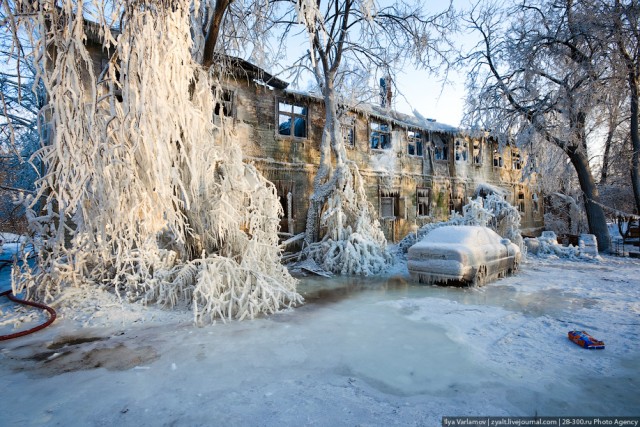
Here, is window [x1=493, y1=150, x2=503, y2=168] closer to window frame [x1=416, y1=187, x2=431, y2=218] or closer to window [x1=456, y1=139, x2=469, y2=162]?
window [x1=456, y1=139, x2=469, y2=162]

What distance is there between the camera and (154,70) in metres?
3.74


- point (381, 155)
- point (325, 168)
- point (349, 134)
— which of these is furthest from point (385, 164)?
point (325, 168)

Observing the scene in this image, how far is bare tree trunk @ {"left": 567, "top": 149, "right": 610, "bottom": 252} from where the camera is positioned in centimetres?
1543

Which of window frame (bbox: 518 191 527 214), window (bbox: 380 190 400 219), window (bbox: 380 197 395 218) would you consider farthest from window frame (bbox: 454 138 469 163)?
window frame (bbox: 518 191 527 214)

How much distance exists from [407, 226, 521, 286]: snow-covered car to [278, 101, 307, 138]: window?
27.5ft

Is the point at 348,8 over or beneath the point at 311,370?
over

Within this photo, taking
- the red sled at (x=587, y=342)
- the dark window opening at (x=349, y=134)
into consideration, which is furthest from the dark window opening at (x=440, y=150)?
the red sled at (x=587, y=342)

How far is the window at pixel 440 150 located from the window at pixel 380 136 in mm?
4011

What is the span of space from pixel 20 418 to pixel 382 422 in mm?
3477

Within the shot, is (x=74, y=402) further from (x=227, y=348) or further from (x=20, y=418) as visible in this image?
(x=227, y=348)

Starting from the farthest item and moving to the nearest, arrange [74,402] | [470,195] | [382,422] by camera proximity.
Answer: [470,195] < [74,402] < [382,422]

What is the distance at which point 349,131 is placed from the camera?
656 inches

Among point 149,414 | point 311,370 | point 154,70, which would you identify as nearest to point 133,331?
point 149,414

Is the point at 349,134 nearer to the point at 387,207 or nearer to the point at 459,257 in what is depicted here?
the point at 387,207
